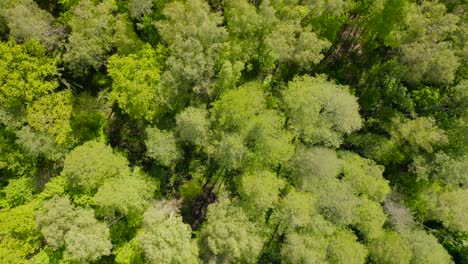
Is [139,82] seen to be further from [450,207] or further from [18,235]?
[450,207]

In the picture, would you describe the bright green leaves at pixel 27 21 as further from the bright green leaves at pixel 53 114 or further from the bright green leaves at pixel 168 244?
the bright green leaves at pixel 168 244

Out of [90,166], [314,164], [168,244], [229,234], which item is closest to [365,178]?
[314,164]

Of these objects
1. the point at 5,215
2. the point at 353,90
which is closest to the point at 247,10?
the point at 353,90

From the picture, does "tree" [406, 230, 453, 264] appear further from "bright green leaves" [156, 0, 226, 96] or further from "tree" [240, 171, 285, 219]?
"bright green leaves" [156, 0, 226, 96]

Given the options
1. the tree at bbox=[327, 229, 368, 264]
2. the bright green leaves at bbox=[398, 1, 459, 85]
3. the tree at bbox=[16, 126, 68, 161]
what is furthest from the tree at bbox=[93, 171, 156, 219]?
the bright green leaves at bbox=[398, 1, 459, 85]

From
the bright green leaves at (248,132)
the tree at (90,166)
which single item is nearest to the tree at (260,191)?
the bright green leaves at (248,132)

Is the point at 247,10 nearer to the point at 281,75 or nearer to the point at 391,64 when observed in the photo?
the point at 281,75
